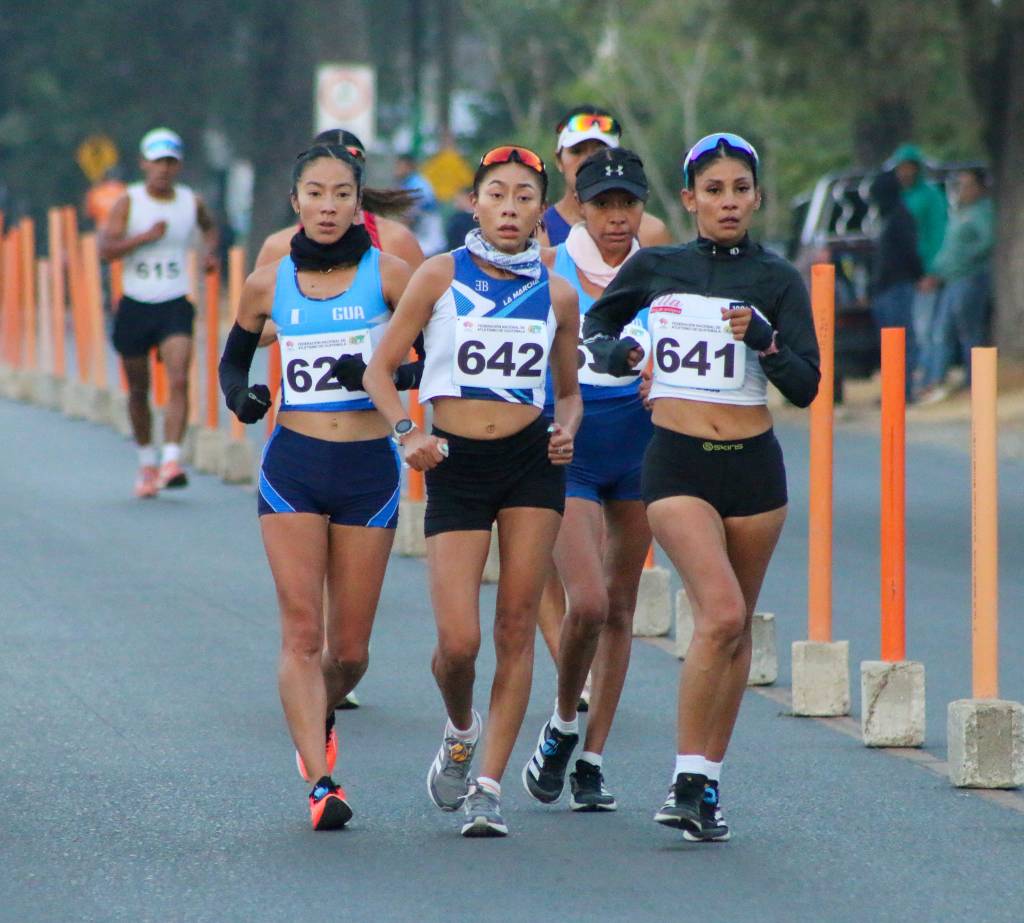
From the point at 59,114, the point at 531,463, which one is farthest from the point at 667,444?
the point at 59,114

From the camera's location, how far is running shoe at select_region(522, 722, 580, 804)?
23.5ft

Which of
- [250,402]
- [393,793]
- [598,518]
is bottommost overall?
[393,793]

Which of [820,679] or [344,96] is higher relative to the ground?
[344,96]

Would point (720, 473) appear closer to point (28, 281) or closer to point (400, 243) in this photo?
point (400, 243)

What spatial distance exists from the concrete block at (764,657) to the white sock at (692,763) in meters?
2.85

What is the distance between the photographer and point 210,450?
17.6 metres

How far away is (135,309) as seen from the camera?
15.4 meters

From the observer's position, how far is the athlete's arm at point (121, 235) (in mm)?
15250

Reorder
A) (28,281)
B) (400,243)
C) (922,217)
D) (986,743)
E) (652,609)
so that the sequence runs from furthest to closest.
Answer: (28,281)
(922,217)
(652,609)
(400,243)
(986,743)

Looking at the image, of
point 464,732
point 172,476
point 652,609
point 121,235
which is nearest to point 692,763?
point 464,732

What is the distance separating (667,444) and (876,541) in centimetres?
760

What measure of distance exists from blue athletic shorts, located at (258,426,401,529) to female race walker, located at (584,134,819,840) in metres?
0.77

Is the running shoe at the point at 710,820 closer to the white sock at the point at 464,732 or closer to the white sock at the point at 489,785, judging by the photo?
the white sock at the point at 489,785

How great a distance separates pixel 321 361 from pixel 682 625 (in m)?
3.42
